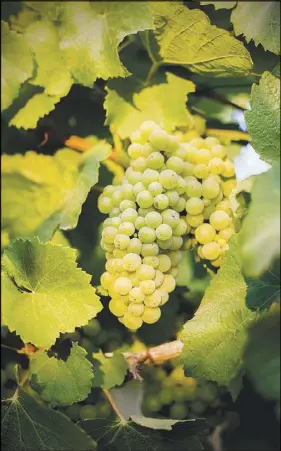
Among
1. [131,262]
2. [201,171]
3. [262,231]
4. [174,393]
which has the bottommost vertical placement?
[174,393]

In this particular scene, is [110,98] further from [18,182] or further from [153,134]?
[18,182]

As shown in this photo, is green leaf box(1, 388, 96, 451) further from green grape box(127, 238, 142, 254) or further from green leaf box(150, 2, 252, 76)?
green leaf box(150, 2, 252, 76)

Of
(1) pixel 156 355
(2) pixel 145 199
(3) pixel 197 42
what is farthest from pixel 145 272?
(3) pixel 197 42

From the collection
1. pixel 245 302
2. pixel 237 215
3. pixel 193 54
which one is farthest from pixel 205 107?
pixel 245 302

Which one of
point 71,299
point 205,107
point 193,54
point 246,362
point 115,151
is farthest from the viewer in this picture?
point 205,107

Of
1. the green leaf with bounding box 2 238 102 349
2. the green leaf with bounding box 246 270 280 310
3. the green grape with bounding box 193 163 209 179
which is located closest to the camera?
the green leaf with bounding box 246 270 280 310

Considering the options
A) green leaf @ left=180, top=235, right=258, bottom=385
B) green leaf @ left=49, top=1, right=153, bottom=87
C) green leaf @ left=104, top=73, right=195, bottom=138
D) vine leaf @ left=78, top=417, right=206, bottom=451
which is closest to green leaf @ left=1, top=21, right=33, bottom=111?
green leaf @ left=49, top=1, right=153, bottom=87

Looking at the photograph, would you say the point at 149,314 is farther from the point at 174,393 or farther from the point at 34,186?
the point at 34,186
